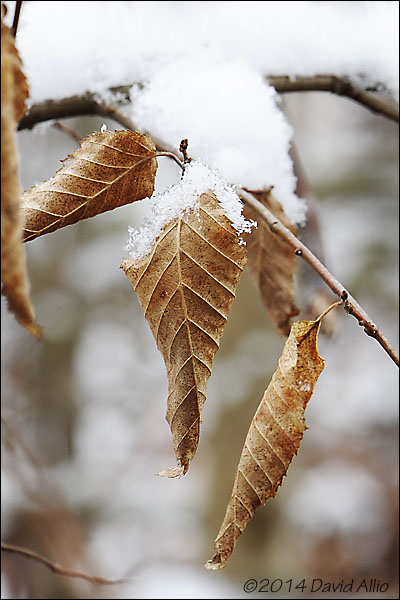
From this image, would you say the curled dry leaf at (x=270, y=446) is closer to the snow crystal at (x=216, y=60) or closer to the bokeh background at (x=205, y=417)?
the snow crystal at (x=216, y=60)

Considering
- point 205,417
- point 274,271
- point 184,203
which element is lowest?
point 205,417

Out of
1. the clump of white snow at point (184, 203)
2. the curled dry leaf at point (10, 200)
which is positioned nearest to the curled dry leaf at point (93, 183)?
the clump of white snow at point (184, 203)

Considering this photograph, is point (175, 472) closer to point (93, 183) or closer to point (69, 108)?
point (93, 183)

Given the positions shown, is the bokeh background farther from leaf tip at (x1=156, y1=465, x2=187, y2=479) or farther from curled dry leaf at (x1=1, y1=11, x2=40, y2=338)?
curled dry leaf at (x1=1, y1=11, x2=40, y2=338)

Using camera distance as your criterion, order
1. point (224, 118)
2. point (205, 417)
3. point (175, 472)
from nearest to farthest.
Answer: point (175, 472) < point (224, 118) < point (205, 417)

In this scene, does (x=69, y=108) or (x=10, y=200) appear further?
(x=69, y=108)

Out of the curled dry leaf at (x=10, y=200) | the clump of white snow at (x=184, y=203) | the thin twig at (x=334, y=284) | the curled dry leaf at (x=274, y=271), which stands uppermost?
the curled dry leaf at (x=10, y=200)

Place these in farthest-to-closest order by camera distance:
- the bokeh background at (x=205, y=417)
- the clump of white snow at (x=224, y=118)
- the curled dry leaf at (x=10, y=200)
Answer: the bokeh background at (x=205, y=417)
the clump of white snow at (x=224, y=118)
the curled dry leaf at (x=10, y=200)

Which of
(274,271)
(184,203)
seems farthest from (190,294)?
(274,271)
